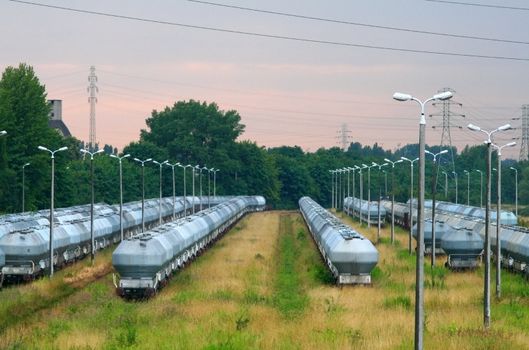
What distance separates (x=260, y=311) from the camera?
122ft

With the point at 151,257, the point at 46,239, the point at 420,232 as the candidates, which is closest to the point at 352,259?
the point at 151,257

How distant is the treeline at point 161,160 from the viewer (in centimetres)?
10078

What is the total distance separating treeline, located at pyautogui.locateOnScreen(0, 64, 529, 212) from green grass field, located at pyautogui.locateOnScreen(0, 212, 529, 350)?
45.4m

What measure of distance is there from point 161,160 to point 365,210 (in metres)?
61.6

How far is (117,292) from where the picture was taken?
145 feet

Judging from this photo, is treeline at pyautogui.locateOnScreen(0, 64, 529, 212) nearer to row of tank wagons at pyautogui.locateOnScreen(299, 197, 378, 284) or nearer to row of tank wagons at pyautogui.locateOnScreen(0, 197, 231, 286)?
row of tank wagons at pyautogui.locateOnScreen(0, 197, 231, 286)

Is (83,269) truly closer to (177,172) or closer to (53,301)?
(53,301)

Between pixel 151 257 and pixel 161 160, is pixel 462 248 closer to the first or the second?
pixel 151 257

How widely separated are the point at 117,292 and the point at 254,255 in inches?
962

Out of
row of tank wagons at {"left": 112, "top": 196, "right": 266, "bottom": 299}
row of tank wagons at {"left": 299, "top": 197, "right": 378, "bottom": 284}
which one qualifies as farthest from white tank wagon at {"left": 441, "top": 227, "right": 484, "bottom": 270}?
row of tank wagons at {"left": 112, "top": 196, "right": 266, "bottom": 299}

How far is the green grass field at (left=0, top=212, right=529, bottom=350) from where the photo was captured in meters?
30.1

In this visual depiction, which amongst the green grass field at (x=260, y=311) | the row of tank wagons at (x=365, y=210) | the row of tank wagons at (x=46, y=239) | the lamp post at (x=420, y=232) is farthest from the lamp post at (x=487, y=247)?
the row of tank wagons at (x=365, y=210)

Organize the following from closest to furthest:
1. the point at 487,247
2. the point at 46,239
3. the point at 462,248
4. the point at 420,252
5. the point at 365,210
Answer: the point at 420,252 < the point at 487,247 < the point at 46,239 < the point at 462,248 < the point at 365,210

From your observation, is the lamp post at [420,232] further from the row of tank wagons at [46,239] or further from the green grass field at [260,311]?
the row of tank wagons at [46,239]
